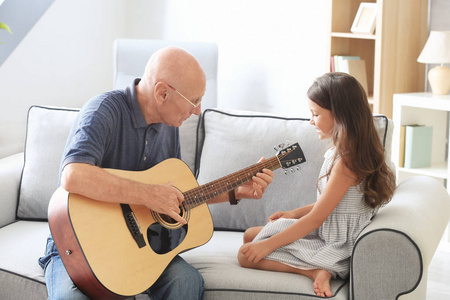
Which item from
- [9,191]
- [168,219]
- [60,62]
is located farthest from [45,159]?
[60,62]

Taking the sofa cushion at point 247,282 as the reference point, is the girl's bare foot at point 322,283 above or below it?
above

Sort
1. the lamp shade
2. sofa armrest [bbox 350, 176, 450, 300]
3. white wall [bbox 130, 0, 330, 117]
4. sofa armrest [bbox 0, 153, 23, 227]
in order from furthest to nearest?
white wall [bbox 130, 0, 330, 117], the lamp shade, sofa armrest [bbox 0, 153, 23, 227], sofa armrest [bbox 350, 176, 450, 300]

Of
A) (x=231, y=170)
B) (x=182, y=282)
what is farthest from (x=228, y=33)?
(x=182, y=282)

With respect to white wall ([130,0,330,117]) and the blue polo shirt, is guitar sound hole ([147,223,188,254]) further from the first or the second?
white wall ([130,0,330,117])

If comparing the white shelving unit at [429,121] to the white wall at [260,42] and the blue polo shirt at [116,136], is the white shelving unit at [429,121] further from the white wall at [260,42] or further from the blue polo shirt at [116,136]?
the blue polo shirt at [116,136]

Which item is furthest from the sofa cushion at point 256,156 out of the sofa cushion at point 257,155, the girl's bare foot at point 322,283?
the girl's bare foot at point 322,283

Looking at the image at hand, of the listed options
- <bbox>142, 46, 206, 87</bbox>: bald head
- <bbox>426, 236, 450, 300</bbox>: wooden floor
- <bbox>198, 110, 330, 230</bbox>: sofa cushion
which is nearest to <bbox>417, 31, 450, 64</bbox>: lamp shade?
<bbox>426, 236, 450, 300</bbox>: wooden floor

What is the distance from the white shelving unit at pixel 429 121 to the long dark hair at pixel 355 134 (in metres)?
1.18

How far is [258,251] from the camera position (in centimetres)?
182

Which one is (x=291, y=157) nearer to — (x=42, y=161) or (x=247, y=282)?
(x=247, y=282)

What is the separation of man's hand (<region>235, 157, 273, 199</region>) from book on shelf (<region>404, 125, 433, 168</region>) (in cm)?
133

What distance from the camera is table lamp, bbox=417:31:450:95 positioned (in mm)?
2836

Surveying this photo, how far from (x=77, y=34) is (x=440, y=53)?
2.04 m

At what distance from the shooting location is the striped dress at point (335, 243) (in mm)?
1762
